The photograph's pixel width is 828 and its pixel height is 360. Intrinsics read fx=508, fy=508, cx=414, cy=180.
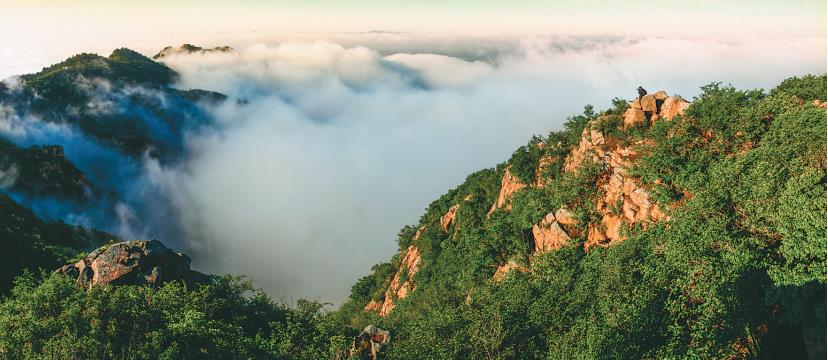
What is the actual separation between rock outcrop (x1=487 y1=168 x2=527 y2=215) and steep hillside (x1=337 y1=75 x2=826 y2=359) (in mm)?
601

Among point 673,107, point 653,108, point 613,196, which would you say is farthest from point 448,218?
point 673,107

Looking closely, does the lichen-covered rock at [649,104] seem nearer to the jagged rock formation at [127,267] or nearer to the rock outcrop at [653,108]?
the rock outcrop at [653,108]

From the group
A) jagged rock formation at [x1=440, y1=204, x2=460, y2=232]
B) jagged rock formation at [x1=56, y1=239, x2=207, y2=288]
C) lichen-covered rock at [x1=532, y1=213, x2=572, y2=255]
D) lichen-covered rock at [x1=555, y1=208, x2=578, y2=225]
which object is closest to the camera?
jagged rock formation at [x1=56, y1=239, x2=207, y2=288]

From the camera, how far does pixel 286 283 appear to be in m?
175

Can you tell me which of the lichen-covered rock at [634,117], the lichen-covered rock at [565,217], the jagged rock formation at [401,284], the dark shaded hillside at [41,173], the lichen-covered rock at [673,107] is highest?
the lichen-covered rock at [673,107]

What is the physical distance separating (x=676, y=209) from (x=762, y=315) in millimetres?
10362

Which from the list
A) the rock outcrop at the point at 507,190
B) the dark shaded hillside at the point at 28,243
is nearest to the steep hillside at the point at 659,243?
the rock outcrop at the point at 507,190

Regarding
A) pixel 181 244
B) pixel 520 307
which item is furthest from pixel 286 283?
pixel 520 307

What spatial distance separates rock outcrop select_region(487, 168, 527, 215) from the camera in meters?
58.7

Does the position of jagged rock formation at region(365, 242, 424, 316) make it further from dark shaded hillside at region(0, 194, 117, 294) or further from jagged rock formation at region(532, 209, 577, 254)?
dark shaded hillside at region(0, 194, 117, 294)

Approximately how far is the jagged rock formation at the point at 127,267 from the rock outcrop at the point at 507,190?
113 feet

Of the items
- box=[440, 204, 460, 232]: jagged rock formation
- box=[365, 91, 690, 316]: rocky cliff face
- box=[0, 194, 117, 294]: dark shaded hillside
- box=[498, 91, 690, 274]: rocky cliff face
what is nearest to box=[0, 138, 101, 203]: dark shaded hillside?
box=[0, 194, 117, 294]: dark shaded hillside

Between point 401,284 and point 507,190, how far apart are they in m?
24.1

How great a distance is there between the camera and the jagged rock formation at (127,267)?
43750mm
